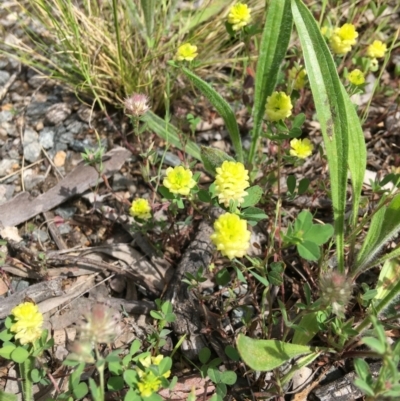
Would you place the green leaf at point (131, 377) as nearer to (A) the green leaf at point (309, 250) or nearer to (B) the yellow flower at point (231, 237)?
(B) the yellow flower at point (231, 237)

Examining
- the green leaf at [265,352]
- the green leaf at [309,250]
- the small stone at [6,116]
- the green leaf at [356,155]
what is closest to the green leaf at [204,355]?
the green leaf at [265,352]

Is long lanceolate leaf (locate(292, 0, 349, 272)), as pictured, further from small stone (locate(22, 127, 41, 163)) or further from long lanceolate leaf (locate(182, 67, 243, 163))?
small stone (locate(22, 127, 41, 163))

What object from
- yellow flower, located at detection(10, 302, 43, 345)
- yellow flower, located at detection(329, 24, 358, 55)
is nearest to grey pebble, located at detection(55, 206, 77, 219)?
yellow flower, located at detection(10, 302, 43, 345)

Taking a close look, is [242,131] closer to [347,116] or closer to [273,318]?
[347,116]

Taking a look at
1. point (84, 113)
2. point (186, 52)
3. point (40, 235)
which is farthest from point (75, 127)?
point (186, 52)

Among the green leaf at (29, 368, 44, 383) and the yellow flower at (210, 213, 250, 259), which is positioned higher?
the yellow flower at (210, 213, 250, 259)

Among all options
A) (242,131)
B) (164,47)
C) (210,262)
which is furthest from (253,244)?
(164,47)
